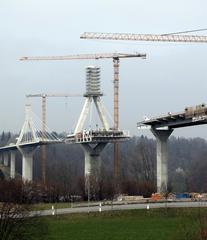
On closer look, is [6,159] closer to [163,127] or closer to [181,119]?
[163,127]

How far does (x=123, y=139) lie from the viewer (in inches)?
4323

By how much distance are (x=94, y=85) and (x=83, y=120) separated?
7.47 m

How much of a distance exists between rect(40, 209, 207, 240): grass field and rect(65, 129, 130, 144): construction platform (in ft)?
187

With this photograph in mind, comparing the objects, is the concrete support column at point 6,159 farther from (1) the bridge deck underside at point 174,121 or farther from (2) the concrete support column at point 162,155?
(2) the concrete support column at point 162,155

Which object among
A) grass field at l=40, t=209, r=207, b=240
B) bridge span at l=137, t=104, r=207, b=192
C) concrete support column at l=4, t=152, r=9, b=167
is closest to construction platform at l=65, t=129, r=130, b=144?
bridge span at l=137, t=104, r=207, b=192

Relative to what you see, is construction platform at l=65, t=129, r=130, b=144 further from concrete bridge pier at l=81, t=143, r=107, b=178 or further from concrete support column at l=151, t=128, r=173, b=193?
concrete support column at l=151, t=128, r=173, b=193

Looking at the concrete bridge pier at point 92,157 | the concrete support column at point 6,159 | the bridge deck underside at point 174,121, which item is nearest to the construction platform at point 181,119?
the bridge deck underside at point 174,121

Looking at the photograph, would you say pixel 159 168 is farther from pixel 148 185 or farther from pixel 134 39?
pixel 134 39

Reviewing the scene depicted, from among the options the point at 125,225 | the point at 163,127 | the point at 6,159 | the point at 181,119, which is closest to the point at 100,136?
the point at 163,127

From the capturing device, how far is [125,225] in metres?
38.0

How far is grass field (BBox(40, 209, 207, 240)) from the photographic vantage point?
30422 millimetres

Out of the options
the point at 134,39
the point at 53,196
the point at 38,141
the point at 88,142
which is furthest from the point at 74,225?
the point at 38,141

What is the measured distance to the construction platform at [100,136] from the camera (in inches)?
4067

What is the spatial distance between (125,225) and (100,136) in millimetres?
65988
